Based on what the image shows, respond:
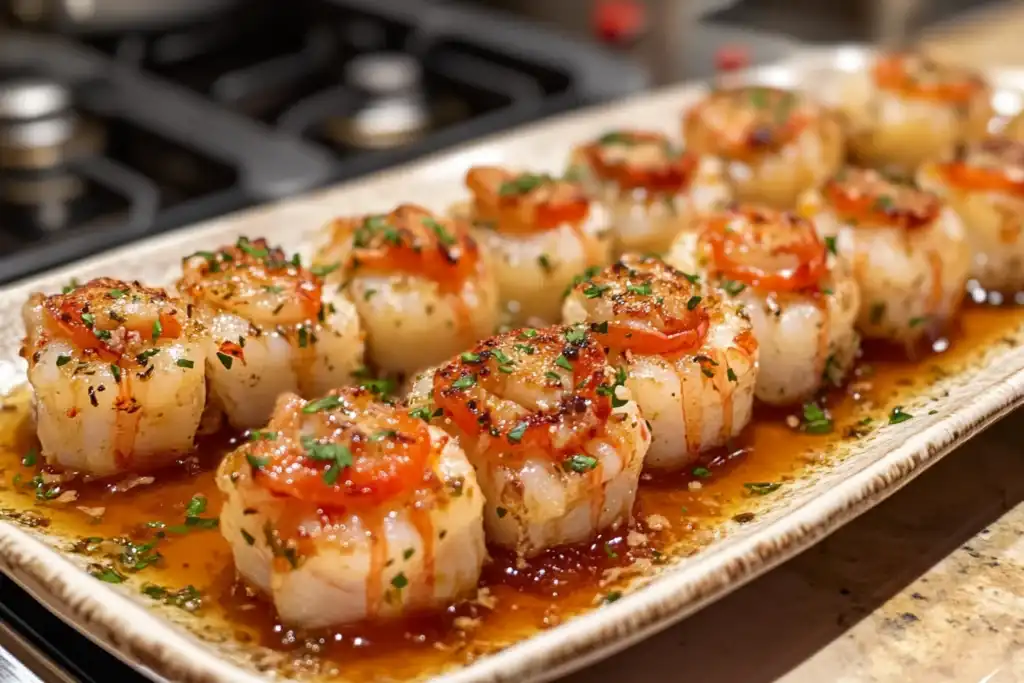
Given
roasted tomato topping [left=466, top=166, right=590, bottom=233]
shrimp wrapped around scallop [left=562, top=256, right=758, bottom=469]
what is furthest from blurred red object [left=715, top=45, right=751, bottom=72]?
shrimp wrapped around scallop [left=562, top=256, right=758, bottom=469]

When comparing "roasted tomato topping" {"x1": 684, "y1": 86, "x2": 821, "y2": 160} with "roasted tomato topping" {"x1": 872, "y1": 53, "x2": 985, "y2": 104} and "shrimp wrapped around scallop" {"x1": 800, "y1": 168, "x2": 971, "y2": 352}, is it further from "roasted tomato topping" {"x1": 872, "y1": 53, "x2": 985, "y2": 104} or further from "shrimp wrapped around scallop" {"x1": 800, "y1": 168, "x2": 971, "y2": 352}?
"shrimp wrapped around scallop" {"x1": 800, "y1": 168, "x2": 971, "y2": 352}

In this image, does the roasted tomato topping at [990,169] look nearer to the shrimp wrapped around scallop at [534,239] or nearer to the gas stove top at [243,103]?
the shrimp wrapped around scallop at [534,239]

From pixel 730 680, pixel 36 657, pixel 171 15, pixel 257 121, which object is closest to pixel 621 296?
pixel 730 680

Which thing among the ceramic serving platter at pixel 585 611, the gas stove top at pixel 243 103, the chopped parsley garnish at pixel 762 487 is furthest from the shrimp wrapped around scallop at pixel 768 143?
the chopped parsley garnish at pixel 762 487

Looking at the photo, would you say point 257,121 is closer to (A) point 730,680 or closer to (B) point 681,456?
(B) point 681,456

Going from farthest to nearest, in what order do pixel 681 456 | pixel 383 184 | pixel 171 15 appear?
pixel 171 15 → pixel 383 184 → pixel 681 456
